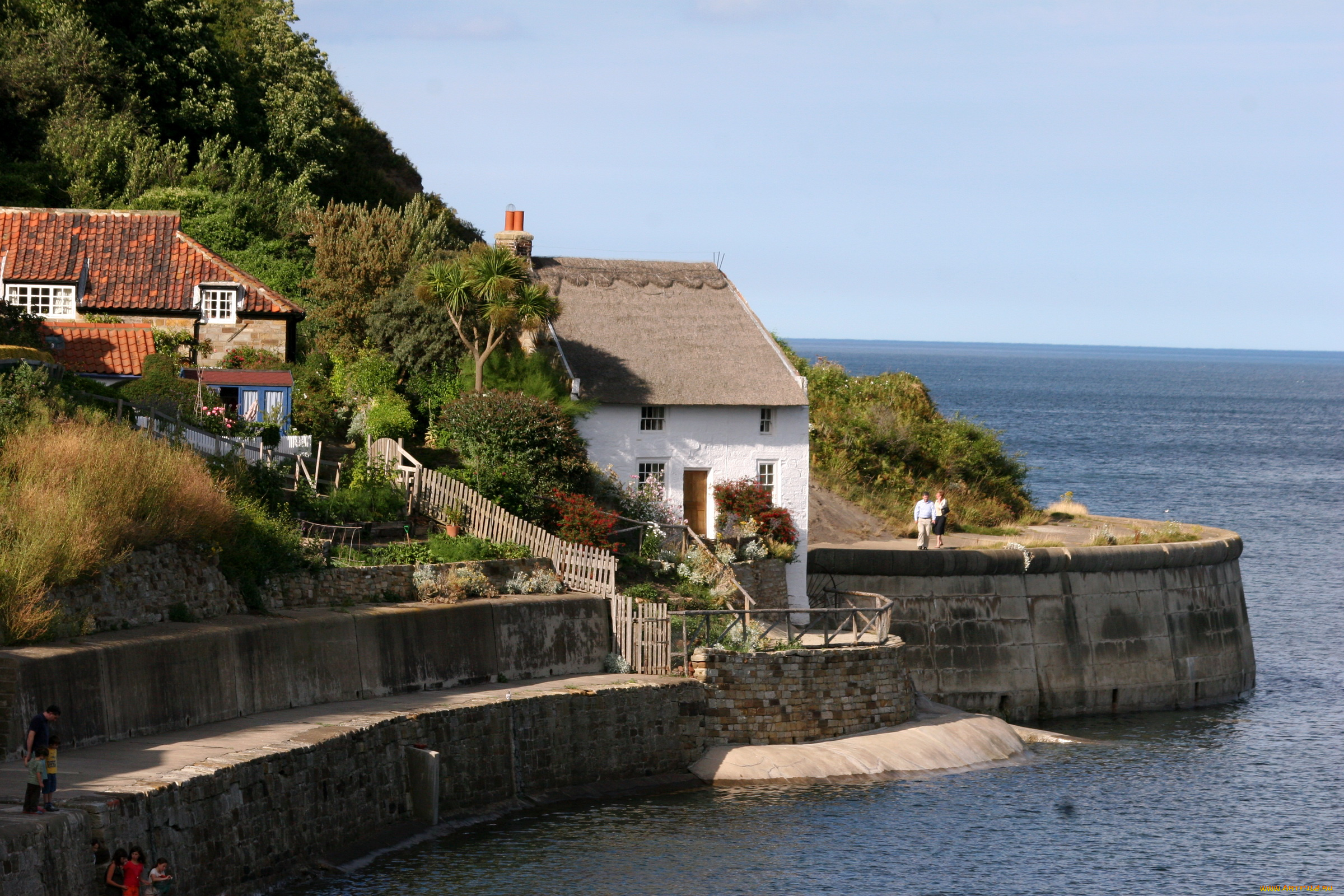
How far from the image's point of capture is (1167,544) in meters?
41.0

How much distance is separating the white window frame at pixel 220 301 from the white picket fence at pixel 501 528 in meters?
7.63

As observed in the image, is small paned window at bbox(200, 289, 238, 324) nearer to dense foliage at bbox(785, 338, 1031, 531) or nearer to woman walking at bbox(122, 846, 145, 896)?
dense foliage at bbox(785, 338, 1031, 531)

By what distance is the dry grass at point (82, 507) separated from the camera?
2141 cm

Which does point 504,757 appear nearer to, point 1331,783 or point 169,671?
point 169,671

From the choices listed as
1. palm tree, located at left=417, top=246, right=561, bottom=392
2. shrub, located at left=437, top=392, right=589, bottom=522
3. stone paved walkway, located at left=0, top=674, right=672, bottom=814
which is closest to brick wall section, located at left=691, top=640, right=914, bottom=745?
stone paved walkway, located at left=0, top=674, right=672, bottom=814

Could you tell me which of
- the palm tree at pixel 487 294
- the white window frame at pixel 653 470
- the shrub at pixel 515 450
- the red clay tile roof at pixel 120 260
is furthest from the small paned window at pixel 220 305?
the white window frame at pixel 653 470

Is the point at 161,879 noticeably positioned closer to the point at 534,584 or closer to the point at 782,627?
the point at 534,584

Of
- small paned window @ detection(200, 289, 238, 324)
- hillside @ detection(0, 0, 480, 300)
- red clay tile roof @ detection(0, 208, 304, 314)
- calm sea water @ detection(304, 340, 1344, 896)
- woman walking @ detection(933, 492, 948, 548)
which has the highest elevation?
hillside @ detection(0, 0, 480, 300)

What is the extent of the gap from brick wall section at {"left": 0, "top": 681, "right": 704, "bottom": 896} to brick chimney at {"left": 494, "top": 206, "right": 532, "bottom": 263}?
14.3 metres

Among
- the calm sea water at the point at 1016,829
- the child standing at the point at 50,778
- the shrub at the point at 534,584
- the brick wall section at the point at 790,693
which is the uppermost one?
the shrub at the point at 534,584

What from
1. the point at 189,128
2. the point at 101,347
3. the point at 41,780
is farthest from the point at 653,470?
the point at 189,128

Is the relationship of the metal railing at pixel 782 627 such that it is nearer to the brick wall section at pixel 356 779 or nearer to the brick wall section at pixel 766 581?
the brick wall section at pixel 766 581

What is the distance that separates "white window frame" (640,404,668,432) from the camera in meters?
37.5

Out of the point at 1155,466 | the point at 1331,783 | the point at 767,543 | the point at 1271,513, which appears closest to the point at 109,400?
the point at 767,543
